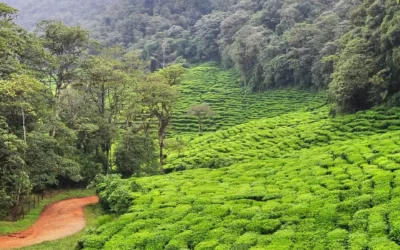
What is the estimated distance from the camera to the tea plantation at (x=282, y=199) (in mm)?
13852

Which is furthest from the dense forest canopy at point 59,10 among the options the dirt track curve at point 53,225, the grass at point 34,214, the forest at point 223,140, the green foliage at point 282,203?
the green foliage at point 282,203

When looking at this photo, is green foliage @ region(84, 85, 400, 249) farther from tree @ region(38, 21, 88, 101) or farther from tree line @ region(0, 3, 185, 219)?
tree @ region(38, 21, 88, 101)

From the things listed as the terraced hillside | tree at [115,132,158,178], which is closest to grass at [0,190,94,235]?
tree at [115,132,158,178]

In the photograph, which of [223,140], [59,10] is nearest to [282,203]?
[223,140]

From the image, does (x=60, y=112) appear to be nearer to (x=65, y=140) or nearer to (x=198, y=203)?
(x=65, y=140)

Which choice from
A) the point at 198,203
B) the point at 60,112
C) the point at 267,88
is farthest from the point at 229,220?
the point at 267,88

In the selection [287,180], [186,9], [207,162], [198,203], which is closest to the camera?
[198,203]

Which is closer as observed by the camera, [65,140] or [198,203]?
[198,203]

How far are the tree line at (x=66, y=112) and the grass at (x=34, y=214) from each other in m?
0.90

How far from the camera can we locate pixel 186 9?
365 feet

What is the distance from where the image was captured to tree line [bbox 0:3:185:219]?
24.3 metres

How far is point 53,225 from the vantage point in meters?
21.6

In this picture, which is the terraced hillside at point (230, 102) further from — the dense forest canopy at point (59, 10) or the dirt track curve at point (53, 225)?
the dense forest canopy at point (59, 10)

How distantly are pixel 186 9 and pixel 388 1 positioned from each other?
81.6 metres
